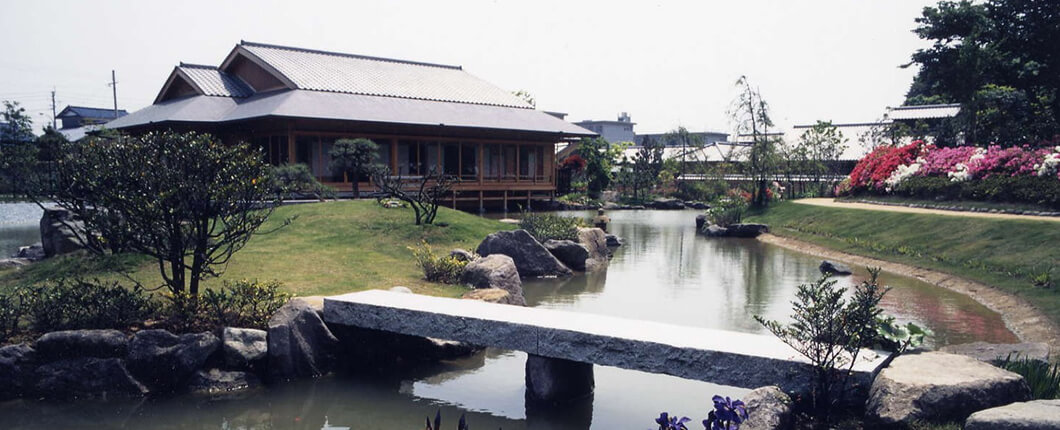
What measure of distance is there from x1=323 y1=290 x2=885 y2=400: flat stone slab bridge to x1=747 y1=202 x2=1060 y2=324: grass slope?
22.5ft

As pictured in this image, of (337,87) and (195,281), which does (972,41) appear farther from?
(195,281)

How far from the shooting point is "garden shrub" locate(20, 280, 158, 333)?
28.9ft

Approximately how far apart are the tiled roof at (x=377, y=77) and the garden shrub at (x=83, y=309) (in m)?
23.5

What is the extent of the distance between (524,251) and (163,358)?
360 inches

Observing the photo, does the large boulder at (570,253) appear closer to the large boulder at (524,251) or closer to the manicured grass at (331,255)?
the large boulder at (524,251)

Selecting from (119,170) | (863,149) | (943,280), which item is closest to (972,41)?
(863,149)

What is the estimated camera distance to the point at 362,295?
978cm

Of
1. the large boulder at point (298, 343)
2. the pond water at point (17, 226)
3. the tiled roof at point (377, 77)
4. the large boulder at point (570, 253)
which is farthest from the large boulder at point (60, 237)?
the tiled roof at point (377, 77)

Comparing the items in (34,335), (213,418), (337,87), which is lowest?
(213,418)

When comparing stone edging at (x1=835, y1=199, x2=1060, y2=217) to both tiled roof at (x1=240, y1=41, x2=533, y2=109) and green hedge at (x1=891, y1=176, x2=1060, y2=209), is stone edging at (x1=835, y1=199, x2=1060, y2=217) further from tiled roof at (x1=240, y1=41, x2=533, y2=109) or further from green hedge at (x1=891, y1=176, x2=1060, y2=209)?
tiled roof at (x1=240, y1=41, x2=533, y2=109)

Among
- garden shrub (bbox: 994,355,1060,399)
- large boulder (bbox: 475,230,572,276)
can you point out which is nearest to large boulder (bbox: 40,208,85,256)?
large boulder (bbox: 475,230,572,276)

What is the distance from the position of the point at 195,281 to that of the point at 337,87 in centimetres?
2469

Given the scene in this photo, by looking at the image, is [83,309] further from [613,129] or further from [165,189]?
[613,129]

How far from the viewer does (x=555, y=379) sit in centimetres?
816
